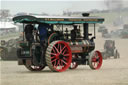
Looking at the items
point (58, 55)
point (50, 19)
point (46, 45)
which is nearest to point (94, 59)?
point (58, 55)

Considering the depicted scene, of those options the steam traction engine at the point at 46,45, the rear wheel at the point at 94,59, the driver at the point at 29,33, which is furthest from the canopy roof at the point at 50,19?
the rear wheel at the point at 94,59

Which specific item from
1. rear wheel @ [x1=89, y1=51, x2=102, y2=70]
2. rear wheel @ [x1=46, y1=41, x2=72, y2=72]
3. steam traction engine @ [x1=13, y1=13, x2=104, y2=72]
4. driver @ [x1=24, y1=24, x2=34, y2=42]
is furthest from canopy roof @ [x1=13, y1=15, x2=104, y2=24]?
rear wheel @ [x1=89, y1=51, x2=102, y2=70]

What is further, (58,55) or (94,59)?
(94,59)

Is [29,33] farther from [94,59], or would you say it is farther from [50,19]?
[94,59]

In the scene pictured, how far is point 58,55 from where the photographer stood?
18984 millimetres

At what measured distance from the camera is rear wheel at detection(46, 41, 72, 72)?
18.5 metres

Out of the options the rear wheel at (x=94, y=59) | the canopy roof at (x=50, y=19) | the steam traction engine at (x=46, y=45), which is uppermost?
the canopy roof at (x=50, y=19)

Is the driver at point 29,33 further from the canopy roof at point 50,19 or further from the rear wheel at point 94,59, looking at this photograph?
the rear wheel at point 94,59

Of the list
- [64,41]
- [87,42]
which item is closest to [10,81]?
[64,41]

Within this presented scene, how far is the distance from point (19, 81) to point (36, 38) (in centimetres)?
491

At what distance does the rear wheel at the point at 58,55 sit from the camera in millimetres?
18516

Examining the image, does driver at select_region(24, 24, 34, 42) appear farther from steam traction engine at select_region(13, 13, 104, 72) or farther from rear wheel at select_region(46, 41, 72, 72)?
rear wheel at select_region(46, 41, 72, 72)

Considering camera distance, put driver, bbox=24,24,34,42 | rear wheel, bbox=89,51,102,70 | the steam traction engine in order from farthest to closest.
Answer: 1. rear wheel, bbox=89,51,102,70
2. driver, bbox=24,24,34,42
3. the steam traction engine

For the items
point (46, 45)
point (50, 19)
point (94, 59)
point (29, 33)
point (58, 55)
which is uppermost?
point (50, 19)
